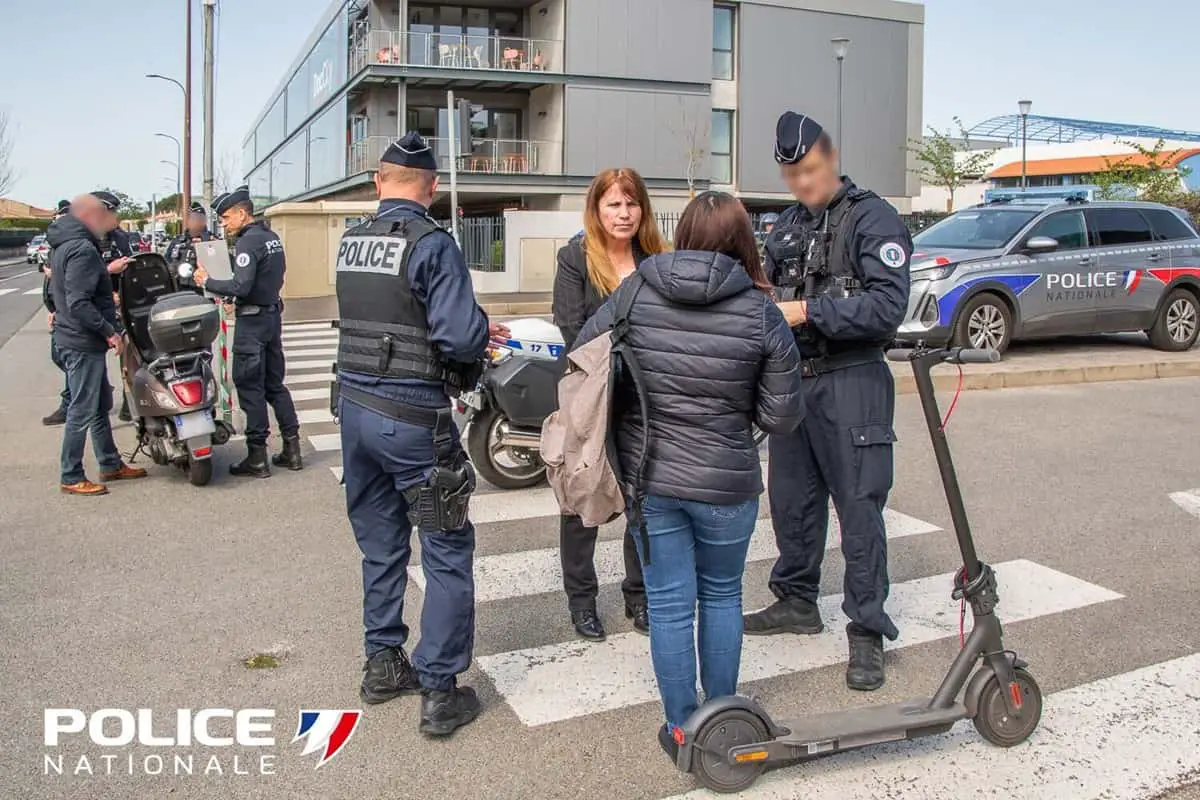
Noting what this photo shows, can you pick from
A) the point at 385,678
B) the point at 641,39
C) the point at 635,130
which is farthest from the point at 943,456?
the point at 641,39

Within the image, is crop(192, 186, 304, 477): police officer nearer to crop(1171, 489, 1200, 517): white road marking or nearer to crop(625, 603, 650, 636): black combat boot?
crop(625, 603, 650, 636): black combat boot

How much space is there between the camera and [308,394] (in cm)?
1159

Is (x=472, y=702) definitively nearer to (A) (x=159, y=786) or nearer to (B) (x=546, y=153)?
(A) (x=159, y=786)

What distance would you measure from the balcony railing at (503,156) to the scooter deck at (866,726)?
33.9 metres

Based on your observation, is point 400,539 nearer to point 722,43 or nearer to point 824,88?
point 722,43

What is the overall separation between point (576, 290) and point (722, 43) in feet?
122

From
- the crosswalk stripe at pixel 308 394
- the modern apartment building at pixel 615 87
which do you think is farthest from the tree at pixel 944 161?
the crosswalk stripe at pixel 308 394

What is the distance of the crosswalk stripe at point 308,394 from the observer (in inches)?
447

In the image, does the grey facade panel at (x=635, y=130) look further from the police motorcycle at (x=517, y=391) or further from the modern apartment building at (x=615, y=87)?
the police motorcycle at (x=517, y=391)

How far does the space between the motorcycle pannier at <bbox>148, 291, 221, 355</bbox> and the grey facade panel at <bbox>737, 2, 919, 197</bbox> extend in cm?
3395

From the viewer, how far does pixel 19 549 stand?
599 cm

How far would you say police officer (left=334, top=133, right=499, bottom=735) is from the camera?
3711 mm

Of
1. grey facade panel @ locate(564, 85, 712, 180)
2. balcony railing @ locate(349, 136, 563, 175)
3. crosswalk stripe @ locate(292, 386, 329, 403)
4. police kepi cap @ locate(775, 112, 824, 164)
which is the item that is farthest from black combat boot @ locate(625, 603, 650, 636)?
grey facade panel @ locate(564, 85, 712, 180)

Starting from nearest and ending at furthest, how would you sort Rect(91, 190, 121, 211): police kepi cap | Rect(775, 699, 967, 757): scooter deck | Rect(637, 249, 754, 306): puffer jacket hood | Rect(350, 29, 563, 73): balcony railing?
Rect(637, 249, 754, 306): puffer jacket hood
Rect(775, 699, 967, 757): scooter deck
Rect(91, 190, 121, 211): police kepi cap
Rect(350, 29, 563, 73): balcony railing
